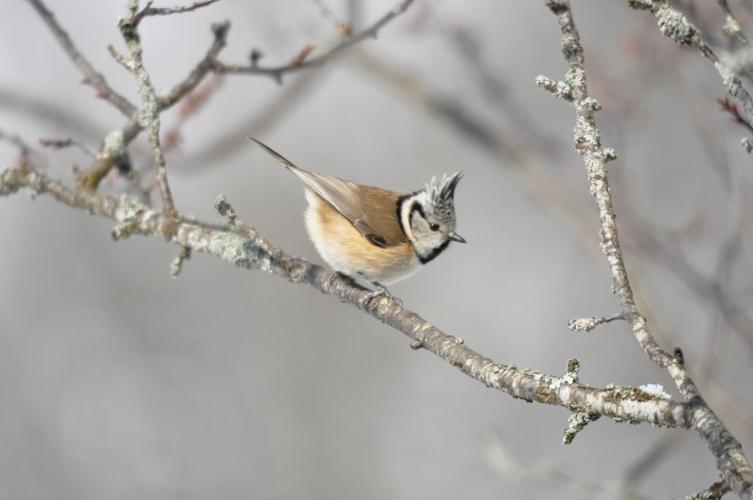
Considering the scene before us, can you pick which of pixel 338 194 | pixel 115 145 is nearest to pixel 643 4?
pixel 115 145

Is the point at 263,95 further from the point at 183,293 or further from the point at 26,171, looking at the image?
the point at 26,171

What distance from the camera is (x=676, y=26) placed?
5.44 feet

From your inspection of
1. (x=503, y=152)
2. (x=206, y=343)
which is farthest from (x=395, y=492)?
(x=503, y=152)

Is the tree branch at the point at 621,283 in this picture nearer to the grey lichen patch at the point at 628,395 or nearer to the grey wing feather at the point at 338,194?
the grey lichen patch at the point at 628,395

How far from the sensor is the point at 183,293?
887 cm

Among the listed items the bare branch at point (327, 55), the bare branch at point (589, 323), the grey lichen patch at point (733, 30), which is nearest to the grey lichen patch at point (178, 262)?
the bare branch at point (327, 55)

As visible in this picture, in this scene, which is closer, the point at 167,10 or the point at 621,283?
the point at 621,283

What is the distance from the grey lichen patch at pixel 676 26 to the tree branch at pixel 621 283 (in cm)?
24

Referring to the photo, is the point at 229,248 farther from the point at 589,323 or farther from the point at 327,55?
the point at 589,323

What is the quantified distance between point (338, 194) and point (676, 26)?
2.80 metres

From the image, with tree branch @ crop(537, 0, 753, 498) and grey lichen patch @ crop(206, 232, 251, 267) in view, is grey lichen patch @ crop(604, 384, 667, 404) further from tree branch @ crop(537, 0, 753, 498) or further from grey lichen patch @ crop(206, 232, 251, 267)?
grey lichen patch @ crop(206, 232, 251, 267)

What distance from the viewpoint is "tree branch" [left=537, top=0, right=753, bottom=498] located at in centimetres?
130

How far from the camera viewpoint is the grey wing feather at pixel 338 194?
4.24 metres

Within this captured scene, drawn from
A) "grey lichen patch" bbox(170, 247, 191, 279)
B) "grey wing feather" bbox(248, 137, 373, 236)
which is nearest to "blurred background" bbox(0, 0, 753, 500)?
"grey wing feather" bbox(248, 137, 373, 236)
